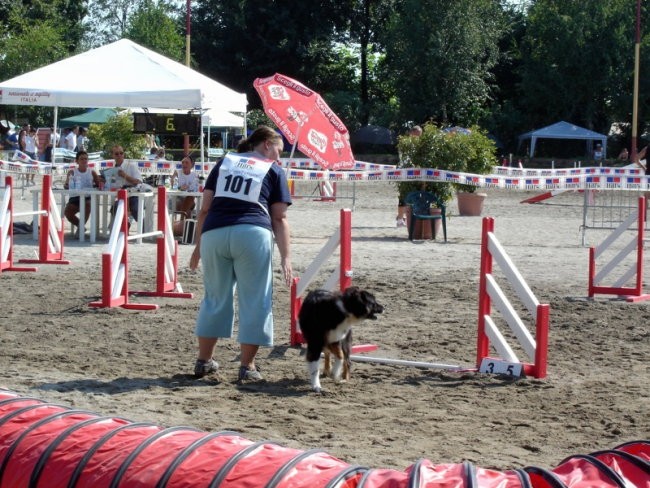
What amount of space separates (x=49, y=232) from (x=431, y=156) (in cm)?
754

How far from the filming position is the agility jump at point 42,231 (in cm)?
1305

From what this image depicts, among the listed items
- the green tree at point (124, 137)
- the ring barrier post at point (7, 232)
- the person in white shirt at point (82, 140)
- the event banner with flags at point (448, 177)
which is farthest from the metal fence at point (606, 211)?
the person in white shirt at point (82, 140)

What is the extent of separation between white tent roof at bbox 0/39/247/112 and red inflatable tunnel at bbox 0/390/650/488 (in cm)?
1317

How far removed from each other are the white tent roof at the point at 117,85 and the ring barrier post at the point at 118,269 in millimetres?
6770

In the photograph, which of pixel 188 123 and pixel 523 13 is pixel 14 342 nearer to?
pixel 188 123

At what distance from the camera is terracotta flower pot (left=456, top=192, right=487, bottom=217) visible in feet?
75.0

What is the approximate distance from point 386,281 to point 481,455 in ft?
22.5

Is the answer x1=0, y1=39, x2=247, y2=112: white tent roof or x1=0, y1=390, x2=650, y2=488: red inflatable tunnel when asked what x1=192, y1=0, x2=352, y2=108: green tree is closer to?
x1=0, y1=39, x2=247, y2=112: white tent roof

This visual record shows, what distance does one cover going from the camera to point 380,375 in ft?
25.8

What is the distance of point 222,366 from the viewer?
8.06m

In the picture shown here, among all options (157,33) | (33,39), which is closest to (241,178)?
(33,39)

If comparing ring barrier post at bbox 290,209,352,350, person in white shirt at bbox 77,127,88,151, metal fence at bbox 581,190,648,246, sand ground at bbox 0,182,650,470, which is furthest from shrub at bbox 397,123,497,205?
person in white shirt at bbox 77,127,88,151

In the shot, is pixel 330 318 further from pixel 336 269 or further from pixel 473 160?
pixel 473 160

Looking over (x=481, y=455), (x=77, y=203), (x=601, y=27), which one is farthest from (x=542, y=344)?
(x=601, y=27)
